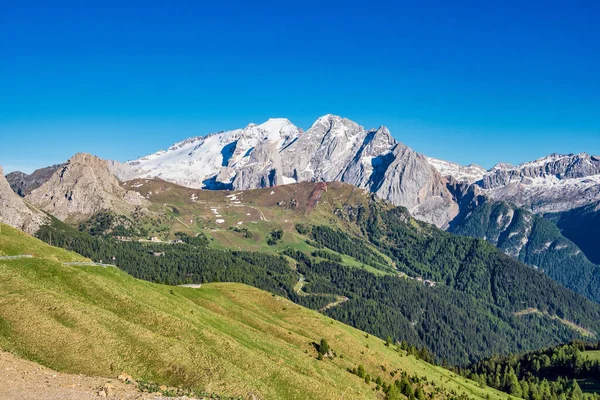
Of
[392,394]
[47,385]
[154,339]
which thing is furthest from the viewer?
[392,394]

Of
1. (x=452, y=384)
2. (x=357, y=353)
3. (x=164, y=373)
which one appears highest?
(x=164, y=373)

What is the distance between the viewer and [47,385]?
42.8m

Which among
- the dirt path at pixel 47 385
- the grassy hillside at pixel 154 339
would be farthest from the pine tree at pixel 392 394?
the dirt path at pixel 47 385

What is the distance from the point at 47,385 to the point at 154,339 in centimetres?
1640

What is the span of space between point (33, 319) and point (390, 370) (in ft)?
248

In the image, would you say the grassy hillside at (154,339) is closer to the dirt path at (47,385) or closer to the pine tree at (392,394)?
the pine tree at (392,394)

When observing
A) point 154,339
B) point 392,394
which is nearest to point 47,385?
point 154,339

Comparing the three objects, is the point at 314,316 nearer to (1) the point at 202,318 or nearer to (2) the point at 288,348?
(2) the point at 288,348

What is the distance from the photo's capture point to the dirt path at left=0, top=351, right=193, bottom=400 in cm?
4059

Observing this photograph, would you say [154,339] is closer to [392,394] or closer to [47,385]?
[47,385]

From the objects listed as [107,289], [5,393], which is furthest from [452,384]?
[5,393]

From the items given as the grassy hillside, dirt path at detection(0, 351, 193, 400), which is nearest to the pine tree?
the grassy hillside

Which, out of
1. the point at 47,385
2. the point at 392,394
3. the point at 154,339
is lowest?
the point at 392,394

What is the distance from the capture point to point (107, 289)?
71.6m
